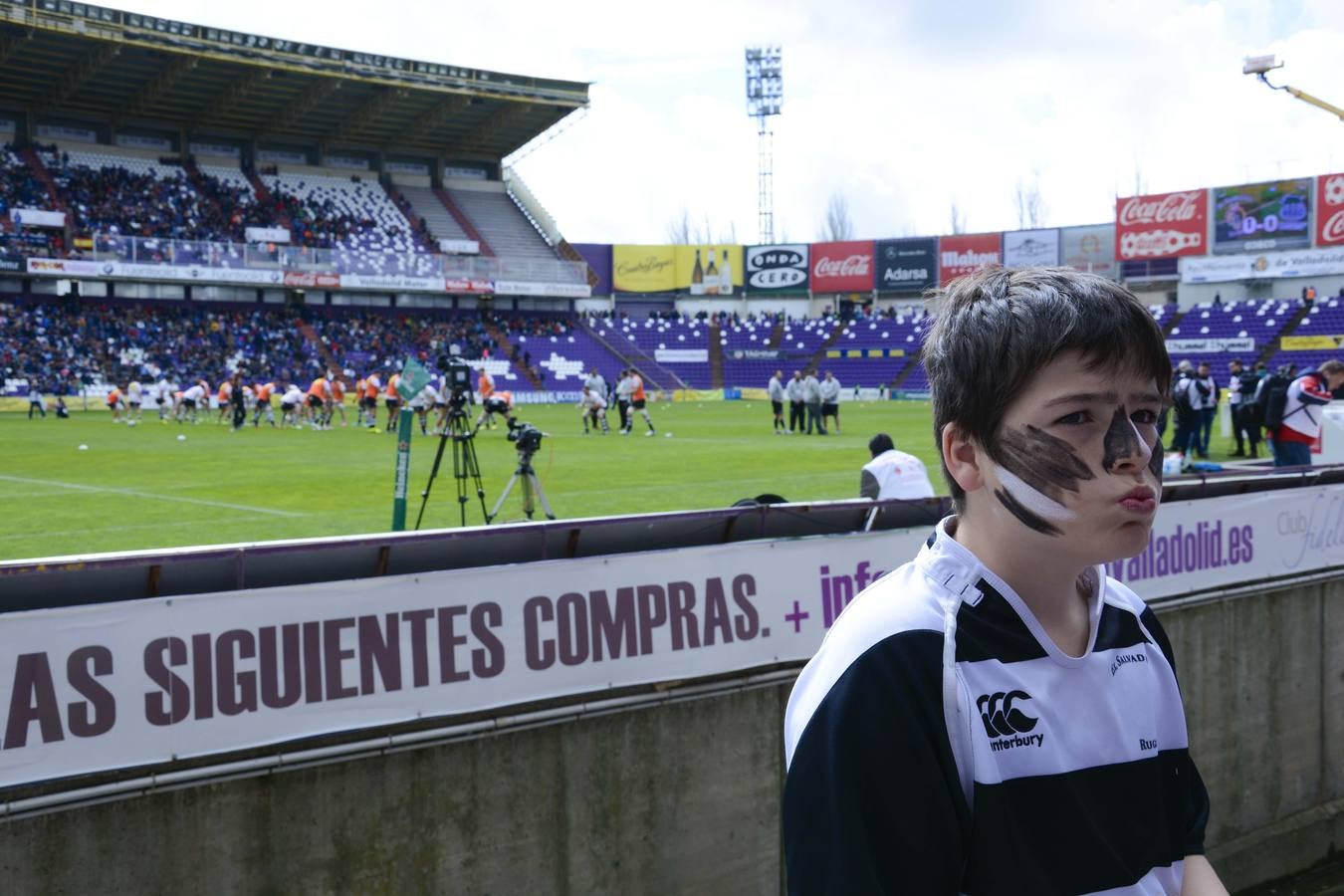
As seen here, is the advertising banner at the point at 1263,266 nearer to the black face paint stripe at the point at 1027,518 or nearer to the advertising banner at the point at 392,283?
the advertising banner at the point at 392,283

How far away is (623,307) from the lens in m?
83.0

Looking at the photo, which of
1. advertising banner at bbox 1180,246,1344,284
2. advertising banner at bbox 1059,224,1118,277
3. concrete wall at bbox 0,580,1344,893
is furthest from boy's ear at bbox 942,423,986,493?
advertising banner at bbox 1059,224,1118,277

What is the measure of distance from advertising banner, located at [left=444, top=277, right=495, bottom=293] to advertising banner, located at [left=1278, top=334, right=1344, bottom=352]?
41.6 meters

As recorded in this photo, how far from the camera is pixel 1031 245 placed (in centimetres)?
7438

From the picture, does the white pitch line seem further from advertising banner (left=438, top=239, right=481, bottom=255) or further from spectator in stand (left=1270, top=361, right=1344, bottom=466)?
advertising banner (left=438, top=239, right=481, bottom=255)

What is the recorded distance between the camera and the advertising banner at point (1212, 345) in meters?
57.8

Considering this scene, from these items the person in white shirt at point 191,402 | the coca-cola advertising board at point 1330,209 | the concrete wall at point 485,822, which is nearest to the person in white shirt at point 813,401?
the person in white shirt at point 191,402

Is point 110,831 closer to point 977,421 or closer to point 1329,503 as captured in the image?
point 977,421

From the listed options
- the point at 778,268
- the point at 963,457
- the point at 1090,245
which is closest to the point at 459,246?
the point at 778,268

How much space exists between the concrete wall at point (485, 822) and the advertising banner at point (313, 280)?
58568 mm

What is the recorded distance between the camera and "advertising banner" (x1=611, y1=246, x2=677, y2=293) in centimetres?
8238

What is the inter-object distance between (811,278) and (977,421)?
271 ft

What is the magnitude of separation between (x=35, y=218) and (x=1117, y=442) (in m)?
61.2

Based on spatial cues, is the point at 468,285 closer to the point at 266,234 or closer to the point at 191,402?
the point at 266,234
